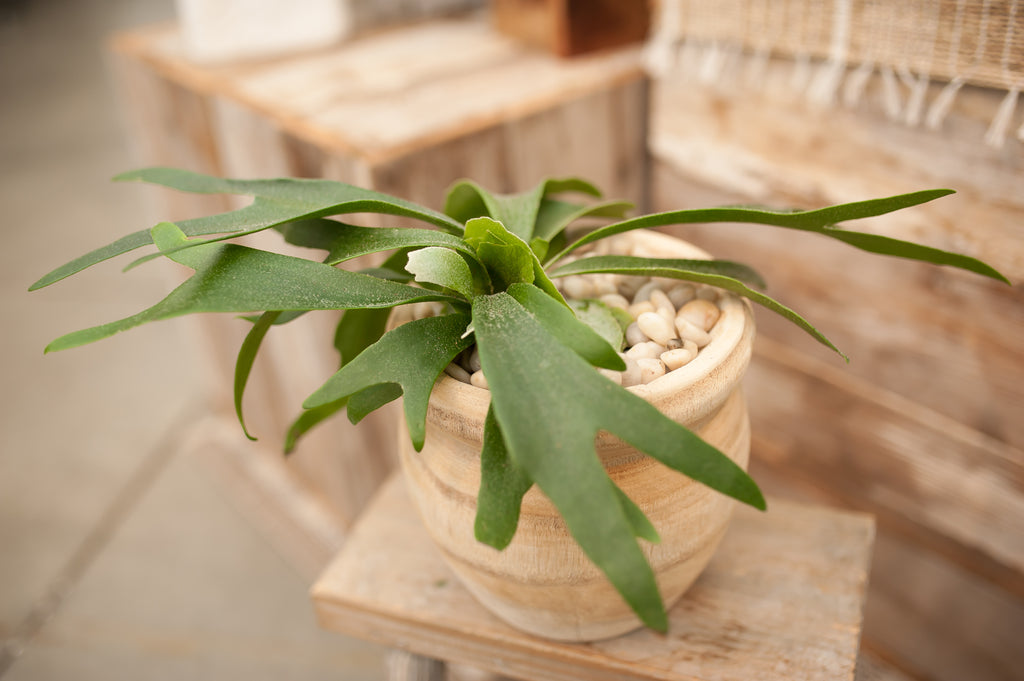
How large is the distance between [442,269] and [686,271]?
144 mm

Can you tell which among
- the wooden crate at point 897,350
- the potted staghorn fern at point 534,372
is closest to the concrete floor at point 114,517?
the wooden crate at point 897,350

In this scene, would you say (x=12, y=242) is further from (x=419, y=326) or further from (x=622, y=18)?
(x=419, y=326)

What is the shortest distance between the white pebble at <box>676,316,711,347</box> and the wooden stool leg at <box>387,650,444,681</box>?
35 cm

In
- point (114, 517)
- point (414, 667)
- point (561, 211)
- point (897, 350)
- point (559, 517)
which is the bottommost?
point (114, 517)

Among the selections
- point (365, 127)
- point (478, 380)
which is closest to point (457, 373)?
point (478, 380)

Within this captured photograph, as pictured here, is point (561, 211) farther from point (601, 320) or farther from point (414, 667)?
point (414, 667)

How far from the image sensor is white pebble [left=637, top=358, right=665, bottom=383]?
1.42 ft

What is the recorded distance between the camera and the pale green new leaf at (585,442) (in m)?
0.34

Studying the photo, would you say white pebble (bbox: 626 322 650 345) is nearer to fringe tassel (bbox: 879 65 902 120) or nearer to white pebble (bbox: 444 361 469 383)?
white pebble (bbox: 444 361 469 383)

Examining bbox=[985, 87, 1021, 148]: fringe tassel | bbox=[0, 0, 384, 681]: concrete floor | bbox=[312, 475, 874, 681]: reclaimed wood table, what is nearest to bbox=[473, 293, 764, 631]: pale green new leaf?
bbox=[312, 475, 874, 681]: reclaimed wood table

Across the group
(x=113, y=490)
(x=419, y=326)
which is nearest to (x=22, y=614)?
(x=113, y=490)

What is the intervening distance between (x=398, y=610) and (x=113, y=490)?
1251 mm

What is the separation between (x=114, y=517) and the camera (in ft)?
4.95

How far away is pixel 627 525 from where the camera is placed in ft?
1.13
